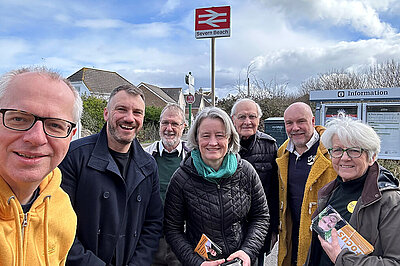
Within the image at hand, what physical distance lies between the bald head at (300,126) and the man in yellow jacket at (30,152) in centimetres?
237

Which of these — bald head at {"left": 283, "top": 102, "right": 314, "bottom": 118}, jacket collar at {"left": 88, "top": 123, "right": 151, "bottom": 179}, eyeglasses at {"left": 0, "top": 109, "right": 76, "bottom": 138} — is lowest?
jacket collar at {"left": 88, "top": 123, "right": 151, "bottom": 179}

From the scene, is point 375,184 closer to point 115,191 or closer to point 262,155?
point 262,155

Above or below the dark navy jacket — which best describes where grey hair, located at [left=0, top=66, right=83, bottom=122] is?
above

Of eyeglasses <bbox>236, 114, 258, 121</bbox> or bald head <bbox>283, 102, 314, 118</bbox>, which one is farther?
eyeglasses <bbox>236, 114, 258, 121</bbox>

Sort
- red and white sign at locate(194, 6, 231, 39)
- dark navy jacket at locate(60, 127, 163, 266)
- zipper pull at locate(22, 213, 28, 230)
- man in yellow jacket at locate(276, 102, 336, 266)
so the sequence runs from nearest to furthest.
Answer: zipper pull at locate(22, 213, 28, 230) < dark navy jacket at locate(60, 127, 163, 266) < man in yellow jacket at locate(276, 102, 336, 266) < red and white sign at locate(194, 6, 231, 39)

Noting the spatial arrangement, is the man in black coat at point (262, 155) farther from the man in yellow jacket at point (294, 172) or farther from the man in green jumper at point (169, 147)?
the man in green jumper at point (169, 147)

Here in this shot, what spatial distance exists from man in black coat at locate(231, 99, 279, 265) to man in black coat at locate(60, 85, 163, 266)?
4.37ft

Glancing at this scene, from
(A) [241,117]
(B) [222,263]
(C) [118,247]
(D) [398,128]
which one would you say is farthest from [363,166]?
(D) [398,128]

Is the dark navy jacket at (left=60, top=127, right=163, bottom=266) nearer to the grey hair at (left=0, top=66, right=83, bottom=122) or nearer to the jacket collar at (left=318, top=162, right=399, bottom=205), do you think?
the grey hair at (left=0, top=66, right=83, bottom=122)

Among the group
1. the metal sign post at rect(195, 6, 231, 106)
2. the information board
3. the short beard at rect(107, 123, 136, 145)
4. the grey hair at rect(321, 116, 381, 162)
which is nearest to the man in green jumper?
the short beard at rect(107, 123, 136, 145)

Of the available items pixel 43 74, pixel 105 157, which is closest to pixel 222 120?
pixel 105 157

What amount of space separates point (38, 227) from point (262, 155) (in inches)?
98.6

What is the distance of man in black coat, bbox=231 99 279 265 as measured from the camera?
10.9 ft

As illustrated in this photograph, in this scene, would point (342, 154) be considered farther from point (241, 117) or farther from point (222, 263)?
point (241, 117)
